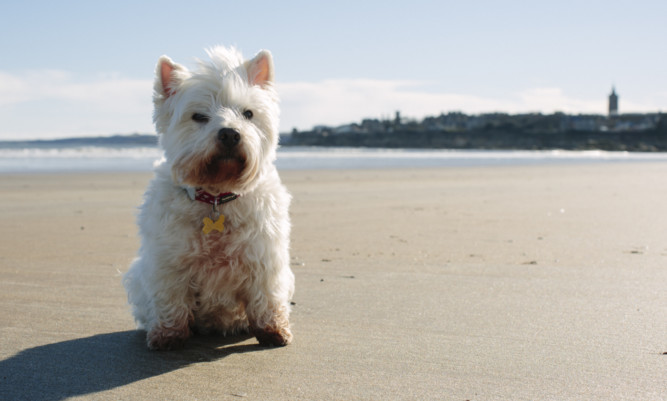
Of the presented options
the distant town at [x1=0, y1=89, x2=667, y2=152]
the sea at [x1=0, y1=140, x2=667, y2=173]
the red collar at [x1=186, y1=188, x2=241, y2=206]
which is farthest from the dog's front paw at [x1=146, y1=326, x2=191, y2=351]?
the distant town at [x1=0, y1=89, x2=667, y2=152]

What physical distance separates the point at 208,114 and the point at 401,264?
9.92 ft

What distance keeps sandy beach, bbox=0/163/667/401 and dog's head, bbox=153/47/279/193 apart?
99 cm

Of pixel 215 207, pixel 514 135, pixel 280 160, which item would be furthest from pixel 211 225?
pixel 514 135

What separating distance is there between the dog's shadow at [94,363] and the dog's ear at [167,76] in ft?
4.72

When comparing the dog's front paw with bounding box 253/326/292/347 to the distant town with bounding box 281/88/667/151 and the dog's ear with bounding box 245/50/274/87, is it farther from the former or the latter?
the distant town with bounding box 281/88/667/151

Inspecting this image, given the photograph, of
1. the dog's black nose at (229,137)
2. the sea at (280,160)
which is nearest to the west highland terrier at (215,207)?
the dog's black nose at (229,137)

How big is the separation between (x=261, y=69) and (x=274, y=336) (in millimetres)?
1542

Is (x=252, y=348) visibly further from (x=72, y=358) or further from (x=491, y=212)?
(x=491, y=212)

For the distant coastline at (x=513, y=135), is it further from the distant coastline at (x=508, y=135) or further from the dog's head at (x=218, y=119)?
the dog's head at (x=218, y=119)

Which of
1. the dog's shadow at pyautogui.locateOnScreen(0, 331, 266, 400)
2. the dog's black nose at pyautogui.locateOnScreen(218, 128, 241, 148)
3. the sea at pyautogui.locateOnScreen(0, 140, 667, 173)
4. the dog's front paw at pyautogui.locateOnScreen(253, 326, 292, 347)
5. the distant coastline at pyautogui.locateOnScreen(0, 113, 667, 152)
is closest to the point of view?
the dog's shadow at pyautogui.locateOnScreen(0, 331, 266, 400)

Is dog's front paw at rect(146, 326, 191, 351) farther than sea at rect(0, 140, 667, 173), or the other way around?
sea at rect(0, 140, 667, 173)

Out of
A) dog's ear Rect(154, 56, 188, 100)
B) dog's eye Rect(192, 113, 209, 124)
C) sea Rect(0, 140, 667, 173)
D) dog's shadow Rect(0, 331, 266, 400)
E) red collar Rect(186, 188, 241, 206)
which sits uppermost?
dog's ear Rect(154, 56, 188, 100)

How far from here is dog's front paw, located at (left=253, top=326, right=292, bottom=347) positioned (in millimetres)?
3664

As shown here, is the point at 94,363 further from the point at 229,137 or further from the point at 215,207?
the point at 229,137
